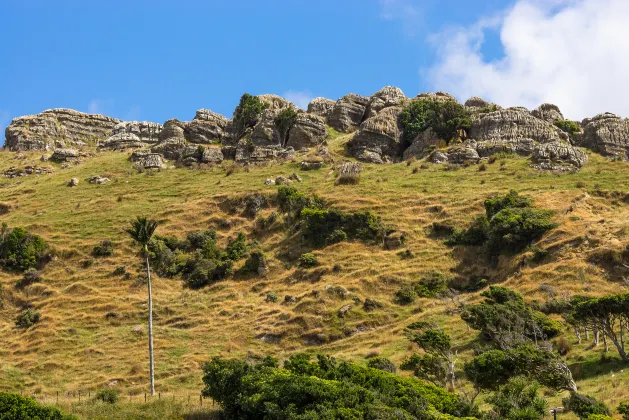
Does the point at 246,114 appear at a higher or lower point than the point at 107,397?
higher

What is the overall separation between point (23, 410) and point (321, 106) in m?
84.2

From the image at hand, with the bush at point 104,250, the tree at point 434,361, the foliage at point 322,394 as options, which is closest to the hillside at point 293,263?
the bush at point 104,250

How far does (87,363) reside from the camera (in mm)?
45750

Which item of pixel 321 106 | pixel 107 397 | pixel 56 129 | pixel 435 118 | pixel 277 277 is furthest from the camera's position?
pixel 56 129

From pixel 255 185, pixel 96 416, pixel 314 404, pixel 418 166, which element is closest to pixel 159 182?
pixel 255 185

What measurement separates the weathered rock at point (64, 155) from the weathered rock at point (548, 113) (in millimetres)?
66362

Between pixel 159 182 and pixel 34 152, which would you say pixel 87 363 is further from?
pixel 34 152

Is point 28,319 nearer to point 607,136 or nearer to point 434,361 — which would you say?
point 434,361

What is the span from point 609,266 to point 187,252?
1470 inches

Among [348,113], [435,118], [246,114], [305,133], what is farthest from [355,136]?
[246,114]

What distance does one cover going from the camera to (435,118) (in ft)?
284

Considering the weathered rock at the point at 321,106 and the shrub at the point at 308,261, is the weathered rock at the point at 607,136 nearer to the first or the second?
the weathered rock at the point at 321,106

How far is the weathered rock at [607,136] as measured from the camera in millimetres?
79125

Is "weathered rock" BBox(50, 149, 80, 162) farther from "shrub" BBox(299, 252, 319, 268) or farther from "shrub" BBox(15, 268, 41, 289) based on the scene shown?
"shrub" BBox(299, 252, 319, 268)
